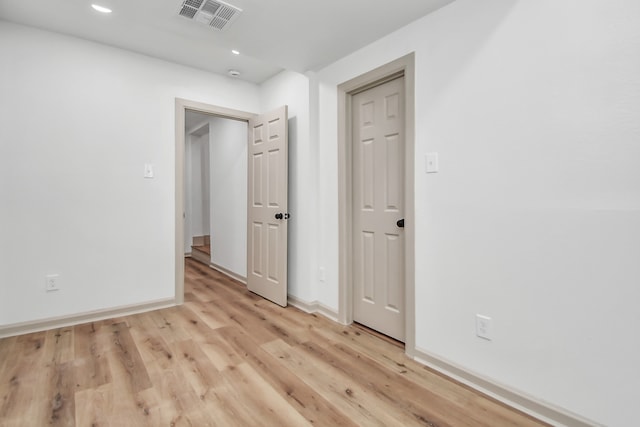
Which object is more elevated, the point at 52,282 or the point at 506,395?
the point at 52,282

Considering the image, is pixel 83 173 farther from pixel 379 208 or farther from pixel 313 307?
A: pixel 379 208

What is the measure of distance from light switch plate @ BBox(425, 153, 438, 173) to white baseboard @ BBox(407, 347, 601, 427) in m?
1.18

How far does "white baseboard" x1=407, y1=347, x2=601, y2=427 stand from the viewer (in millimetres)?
1451

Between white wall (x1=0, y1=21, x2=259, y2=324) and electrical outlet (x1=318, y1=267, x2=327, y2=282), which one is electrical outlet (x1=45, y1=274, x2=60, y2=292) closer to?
white wall (x1=0, y1=21, x2=259, y2=324)

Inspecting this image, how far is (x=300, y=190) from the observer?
3.12 m

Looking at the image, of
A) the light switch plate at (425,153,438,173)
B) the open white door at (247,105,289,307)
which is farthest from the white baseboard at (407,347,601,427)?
the open white door at (247,105,289,307)

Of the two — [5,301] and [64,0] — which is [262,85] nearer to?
[64,0]

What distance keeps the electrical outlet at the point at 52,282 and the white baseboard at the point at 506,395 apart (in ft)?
9.63

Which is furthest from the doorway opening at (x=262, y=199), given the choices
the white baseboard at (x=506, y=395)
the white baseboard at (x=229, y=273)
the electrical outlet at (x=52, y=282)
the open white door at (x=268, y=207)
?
the white baseboard at (x=506, y=395)

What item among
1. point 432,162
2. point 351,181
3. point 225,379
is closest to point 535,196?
point 432,162

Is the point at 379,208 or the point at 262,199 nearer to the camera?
the point at 379,208

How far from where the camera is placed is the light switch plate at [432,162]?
1.97 meters

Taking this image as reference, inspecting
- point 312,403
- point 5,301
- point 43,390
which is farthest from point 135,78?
point 312,403

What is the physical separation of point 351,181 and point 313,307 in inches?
49.6
